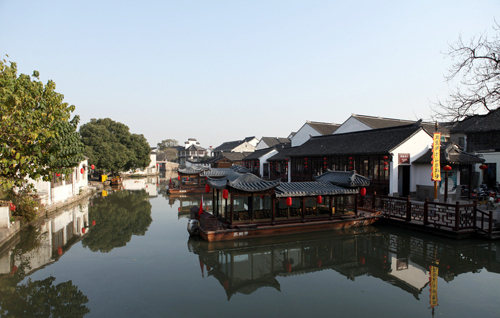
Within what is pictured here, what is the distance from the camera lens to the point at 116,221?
590 inches

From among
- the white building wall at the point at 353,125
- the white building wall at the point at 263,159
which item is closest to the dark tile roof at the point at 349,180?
the white building wall at the point at 353,125

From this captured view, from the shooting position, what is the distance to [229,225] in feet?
36.6

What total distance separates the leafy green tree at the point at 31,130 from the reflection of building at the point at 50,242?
2.22 meters

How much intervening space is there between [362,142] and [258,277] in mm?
14024

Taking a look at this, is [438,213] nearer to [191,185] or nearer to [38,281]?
[38,281]

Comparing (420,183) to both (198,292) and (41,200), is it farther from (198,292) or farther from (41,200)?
(41,200)

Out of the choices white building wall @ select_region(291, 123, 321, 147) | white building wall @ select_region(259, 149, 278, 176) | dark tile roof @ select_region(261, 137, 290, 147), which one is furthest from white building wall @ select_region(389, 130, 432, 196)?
dark tile roof @ select_region(261, 137, 290, 147)

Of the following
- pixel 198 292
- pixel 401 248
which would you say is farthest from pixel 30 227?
pixel 401 248

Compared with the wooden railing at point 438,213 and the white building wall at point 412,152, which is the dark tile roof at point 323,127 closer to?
the white building wall at point 412,152

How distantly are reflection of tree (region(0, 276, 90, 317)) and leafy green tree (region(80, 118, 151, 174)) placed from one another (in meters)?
25.1

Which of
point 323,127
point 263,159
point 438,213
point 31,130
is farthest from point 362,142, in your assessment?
point 31,130

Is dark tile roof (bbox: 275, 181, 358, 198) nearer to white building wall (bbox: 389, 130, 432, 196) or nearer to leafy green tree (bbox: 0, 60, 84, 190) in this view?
white building wall (bbox: 389, 130, 432, 196)

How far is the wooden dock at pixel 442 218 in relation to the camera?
11.0 metres

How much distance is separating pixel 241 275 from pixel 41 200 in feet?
39.5
